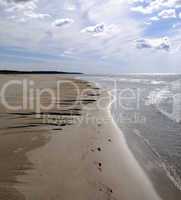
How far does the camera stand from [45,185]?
5395 mm

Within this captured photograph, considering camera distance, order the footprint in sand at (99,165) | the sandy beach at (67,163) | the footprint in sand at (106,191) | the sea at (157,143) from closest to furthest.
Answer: the footprint in sand at (106,191) < the sandy beach at (67,163) < the sea at (157,143) < the footprint in sand at (99,165)

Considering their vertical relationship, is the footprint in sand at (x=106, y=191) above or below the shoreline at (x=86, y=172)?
below

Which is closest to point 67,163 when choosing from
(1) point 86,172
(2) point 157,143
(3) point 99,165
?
(1) point 86,172

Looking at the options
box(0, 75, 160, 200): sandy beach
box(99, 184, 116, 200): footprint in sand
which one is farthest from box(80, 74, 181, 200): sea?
box(99, 184, 116, 200): footprint in sand

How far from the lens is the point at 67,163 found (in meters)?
6.66

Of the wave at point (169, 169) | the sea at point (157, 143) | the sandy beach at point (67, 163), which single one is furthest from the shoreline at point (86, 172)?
the wave at point (169, 169)

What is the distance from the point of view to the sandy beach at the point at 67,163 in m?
5.25

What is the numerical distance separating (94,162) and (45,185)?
5.95 feet

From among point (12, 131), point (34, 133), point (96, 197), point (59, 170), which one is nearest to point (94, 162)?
point (59, 170)

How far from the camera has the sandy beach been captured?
525 cm

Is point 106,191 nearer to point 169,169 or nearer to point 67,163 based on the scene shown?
point 67,163

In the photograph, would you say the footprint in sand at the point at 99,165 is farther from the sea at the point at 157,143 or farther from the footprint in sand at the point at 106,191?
the sea at the point at 157,143

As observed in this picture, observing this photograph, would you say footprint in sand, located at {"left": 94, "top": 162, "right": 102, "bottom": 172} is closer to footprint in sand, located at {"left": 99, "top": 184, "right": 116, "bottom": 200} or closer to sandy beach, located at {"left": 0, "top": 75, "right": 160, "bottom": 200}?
sandy beach, located at {"left": 0, "top": 75, "right": 160, "bottom": 200}

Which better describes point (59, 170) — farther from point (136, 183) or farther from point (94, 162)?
point (136, 183)
